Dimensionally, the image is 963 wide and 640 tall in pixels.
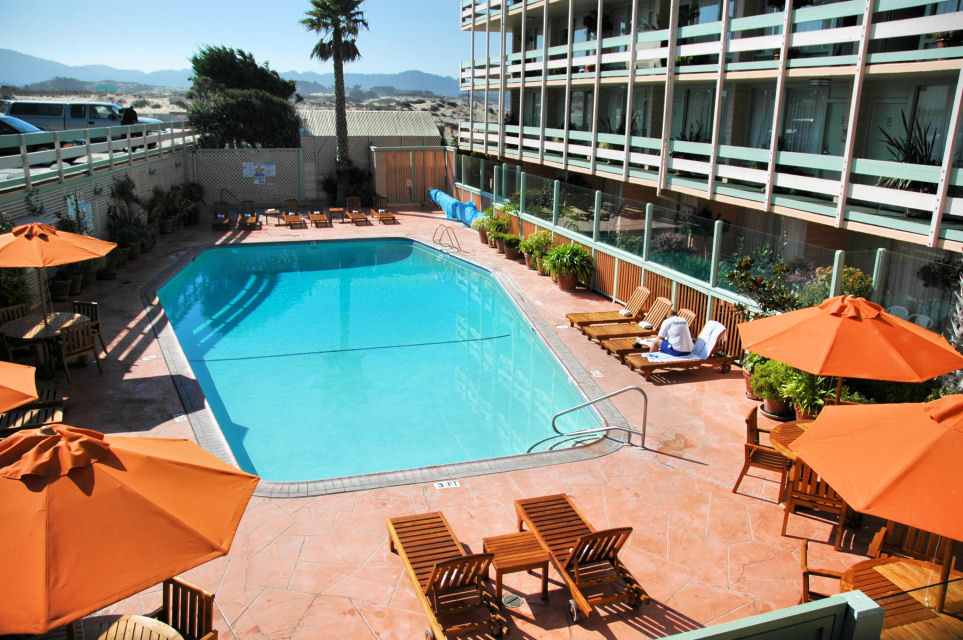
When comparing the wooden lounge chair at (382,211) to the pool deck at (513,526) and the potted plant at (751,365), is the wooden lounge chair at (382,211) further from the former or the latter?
the potted plant at (751,365)

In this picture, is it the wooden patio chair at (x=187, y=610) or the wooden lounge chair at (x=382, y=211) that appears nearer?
the wooden patio chair at (x=187, y=610)

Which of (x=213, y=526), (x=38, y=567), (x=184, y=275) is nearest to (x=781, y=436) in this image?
(x=213, y=526)

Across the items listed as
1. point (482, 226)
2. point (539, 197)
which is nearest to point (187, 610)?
point (539, 197)

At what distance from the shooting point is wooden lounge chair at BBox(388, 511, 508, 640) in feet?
20.3

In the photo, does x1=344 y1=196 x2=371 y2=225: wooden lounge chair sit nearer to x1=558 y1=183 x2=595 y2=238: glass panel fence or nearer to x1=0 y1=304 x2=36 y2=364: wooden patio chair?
x1=558 y1=183 x2=595 y2=238: glass panel fence

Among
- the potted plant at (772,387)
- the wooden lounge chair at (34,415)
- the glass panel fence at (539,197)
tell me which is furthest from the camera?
the glass panel fence at (539,197)

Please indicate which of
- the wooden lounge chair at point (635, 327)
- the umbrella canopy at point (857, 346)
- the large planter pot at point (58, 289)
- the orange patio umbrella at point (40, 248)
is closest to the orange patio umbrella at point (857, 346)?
the umbrella canopy at point (857, 346)

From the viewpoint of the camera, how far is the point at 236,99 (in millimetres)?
35969

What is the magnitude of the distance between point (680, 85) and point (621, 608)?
15.1 meters

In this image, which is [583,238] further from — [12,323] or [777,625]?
[777,625]

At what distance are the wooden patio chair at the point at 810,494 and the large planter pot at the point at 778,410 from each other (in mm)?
3220

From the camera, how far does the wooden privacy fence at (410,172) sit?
32812 millimetres

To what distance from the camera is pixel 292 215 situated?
2911 centimetres

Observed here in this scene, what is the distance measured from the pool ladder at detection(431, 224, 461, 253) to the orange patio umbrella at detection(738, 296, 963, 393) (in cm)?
1623
